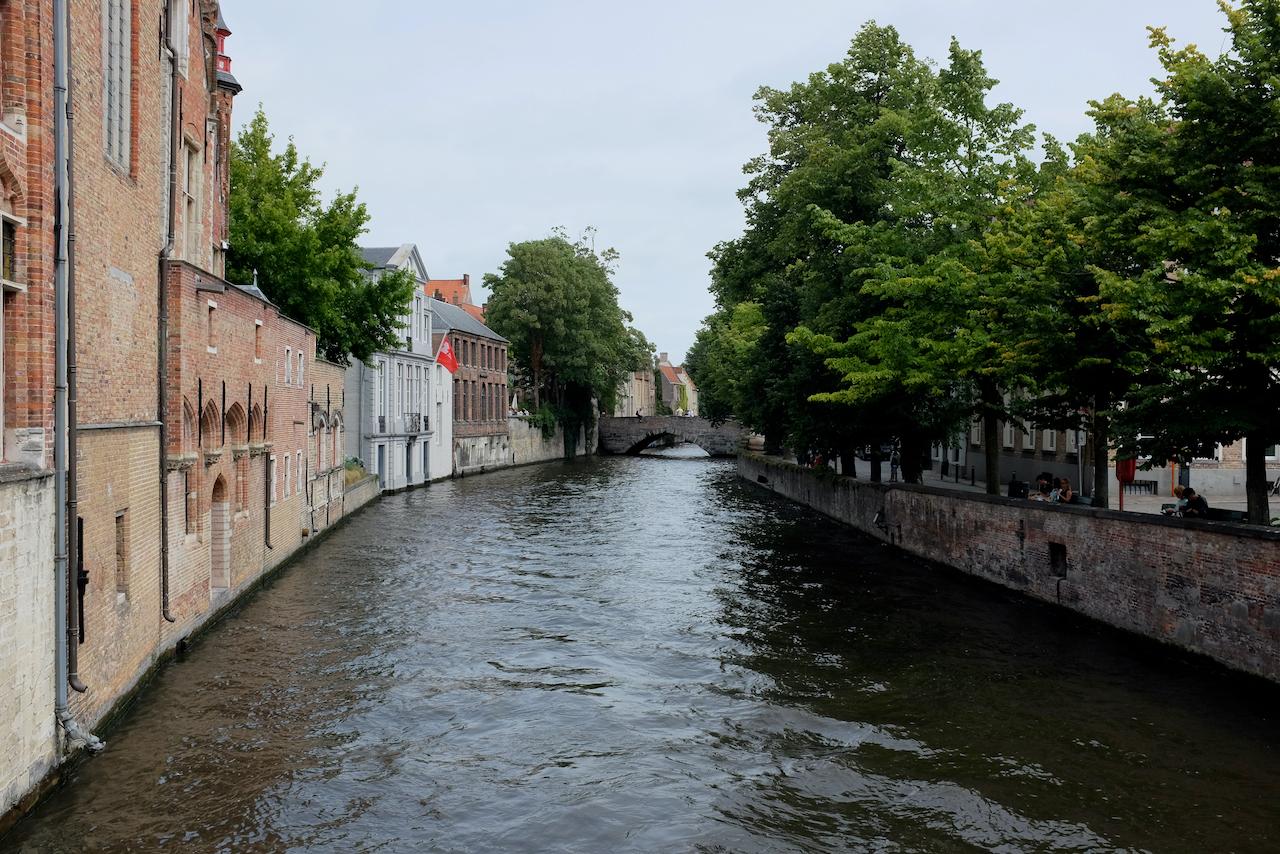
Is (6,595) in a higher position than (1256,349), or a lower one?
lower

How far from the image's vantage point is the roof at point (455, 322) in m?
63.9

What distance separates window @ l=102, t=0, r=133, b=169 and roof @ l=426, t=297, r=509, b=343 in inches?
1877

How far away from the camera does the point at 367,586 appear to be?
23.5m

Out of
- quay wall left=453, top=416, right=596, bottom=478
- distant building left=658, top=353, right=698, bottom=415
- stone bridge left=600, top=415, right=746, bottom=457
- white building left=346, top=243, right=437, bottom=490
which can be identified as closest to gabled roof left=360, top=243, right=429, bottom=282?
white building left=346, top=243, right=437, bottom=490

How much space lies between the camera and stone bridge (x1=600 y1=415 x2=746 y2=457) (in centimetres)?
9075

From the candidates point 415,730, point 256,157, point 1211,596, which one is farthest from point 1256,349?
point 256,157

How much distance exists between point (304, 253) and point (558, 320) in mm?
40970

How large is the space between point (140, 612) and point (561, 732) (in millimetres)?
5604

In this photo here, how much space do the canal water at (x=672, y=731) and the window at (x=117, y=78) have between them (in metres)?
6.94

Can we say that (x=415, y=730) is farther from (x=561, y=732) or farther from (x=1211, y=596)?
(x=1211, y=596)

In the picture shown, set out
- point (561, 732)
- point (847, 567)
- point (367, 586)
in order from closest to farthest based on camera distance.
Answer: point (561, 732)
point (367, 586)
point (847, 567)

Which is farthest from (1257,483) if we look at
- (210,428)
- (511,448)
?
(511,448)

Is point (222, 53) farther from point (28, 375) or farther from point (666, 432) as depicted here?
point (666, 432)

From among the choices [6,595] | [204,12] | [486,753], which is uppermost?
[204,12]
